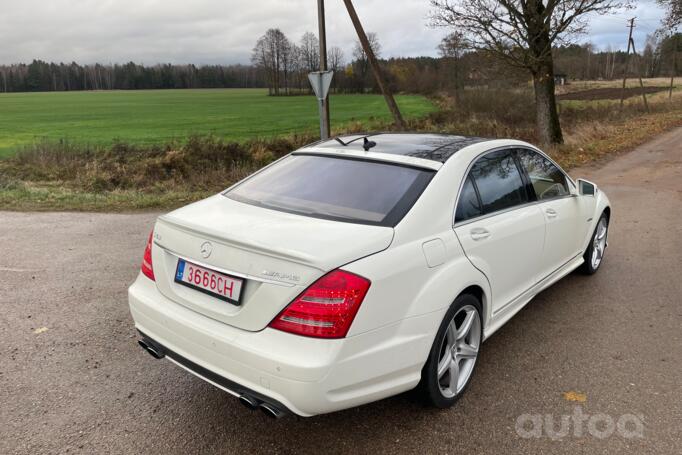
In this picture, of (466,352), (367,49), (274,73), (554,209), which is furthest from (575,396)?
(274,73)

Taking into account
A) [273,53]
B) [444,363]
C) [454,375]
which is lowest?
[454,375]

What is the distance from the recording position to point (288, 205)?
3072 mm

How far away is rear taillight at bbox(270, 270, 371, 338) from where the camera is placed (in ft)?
7.52

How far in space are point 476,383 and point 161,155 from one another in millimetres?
15846

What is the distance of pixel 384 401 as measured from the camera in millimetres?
3049

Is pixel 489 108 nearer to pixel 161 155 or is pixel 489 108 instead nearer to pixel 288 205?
pixel 161 155

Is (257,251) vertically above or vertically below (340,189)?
below

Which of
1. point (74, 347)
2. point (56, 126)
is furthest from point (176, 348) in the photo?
point (56, 126)

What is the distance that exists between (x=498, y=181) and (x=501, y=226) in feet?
1.27

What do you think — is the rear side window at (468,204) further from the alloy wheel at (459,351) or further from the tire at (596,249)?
the tire at (596,249)

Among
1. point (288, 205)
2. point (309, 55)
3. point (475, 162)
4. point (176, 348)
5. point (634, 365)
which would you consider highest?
point (309, 55)

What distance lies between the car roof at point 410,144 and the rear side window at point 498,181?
0.59ft

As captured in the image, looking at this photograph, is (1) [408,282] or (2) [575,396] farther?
(2) [575,396]

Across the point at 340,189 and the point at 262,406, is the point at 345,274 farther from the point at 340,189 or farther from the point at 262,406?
the point at 340,189
